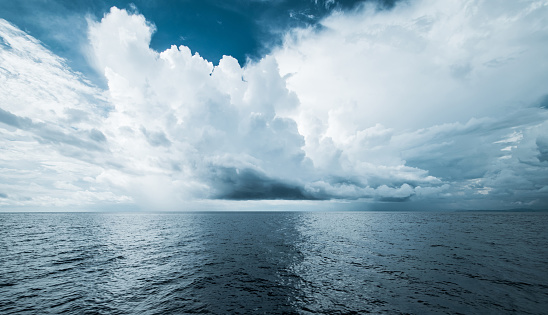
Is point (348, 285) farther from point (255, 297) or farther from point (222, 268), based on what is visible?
point (222, 268)

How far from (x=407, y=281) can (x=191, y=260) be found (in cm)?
2985

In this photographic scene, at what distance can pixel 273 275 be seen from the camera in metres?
27.9

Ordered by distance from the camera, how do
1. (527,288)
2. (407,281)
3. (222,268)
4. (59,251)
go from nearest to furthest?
(527,288) → (407,281) → (222,268) → (59,251)

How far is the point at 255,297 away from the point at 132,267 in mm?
20772

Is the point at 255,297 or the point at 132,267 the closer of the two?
the point at 255,297

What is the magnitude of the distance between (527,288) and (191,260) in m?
40.7

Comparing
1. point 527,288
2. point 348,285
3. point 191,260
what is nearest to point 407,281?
point 348,285

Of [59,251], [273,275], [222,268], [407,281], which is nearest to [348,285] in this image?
[407,281]

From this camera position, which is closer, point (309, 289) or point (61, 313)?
point (61, 313)

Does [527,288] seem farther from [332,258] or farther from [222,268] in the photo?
[222,268]

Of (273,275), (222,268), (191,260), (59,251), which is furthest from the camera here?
(59,251)

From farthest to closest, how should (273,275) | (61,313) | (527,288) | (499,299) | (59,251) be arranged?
1. (59,251)
2. (273,275)
3. (527,288)
4. (499,299)
5. (61,313)

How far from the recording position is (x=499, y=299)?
2036 cm

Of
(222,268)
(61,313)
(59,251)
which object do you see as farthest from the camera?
(59,251)
